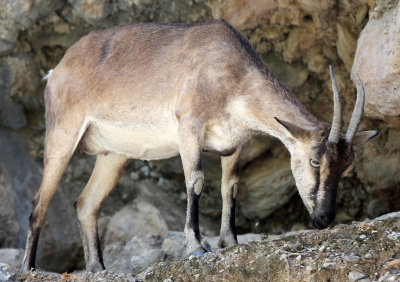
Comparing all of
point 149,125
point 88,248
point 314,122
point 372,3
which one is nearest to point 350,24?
point 372,3

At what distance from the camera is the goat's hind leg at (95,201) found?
757cm

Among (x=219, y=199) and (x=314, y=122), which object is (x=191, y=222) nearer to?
(x=314, y=122)

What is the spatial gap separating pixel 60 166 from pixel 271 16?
10.6ft

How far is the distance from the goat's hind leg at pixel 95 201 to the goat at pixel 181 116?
0.01 m

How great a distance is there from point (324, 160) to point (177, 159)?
381cm

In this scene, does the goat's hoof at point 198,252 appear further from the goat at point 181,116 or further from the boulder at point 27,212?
the boulder at point 27,212

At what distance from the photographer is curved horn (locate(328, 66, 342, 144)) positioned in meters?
5.98

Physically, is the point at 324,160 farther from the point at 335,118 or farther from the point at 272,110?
the point at 272,110

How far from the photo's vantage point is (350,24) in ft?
26.9

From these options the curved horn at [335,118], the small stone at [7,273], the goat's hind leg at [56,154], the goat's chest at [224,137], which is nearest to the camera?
the small stone at [7,273]

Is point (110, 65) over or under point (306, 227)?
over

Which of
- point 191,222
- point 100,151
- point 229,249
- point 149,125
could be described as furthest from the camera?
point 100,151

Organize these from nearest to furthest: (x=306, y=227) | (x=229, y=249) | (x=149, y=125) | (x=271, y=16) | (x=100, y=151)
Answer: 1. (x=229, y=249)
2. (x=149, y=125)
3. (x=100, y=151)
4. (x=271, y=16)
5. (x=306, y=227)

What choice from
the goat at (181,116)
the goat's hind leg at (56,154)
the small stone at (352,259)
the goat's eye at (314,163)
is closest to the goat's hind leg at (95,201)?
the goat at (181,116)
